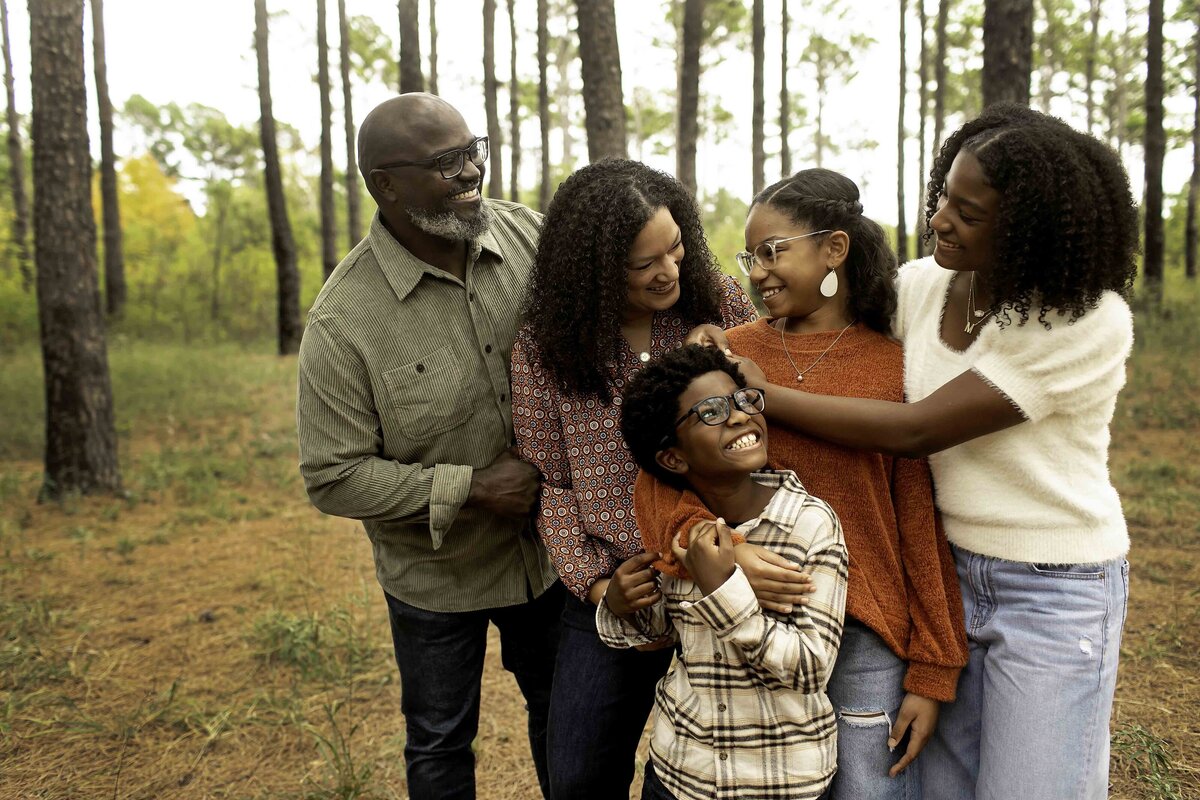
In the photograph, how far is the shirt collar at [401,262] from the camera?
96.7 inches

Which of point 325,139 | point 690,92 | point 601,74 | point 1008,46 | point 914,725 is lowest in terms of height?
point 914,725

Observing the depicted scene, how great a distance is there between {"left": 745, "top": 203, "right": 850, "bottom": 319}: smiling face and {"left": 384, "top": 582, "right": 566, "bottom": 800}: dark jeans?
1.17 meters

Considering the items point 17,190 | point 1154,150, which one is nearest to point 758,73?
point 1154,150

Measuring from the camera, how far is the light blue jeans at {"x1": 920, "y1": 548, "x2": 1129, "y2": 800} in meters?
1.72

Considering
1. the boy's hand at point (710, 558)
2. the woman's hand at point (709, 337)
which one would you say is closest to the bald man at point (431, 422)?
the woman's hand at point (709, 337)

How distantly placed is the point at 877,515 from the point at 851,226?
2.31 feet

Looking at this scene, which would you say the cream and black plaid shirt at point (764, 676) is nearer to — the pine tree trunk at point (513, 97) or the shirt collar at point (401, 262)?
the shirt collar at point (401, 262)

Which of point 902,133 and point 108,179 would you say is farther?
point 902,133

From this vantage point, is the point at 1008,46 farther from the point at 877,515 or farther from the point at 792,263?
the point at 877,515

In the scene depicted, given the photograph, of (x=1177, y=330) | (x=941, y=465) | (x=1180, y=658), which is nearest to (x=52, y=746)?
(x=941, y=465)

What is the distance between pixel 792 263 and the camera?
200 centimetres

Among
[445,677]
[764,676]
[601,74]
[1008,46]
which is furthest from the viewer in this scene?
[1008,46]

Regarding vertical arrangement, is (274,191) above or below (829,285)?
above

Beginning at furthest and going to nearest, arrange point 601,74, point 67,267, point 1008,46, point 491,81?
point 491,81, point 67,267, point 1008,46, point 601,74
